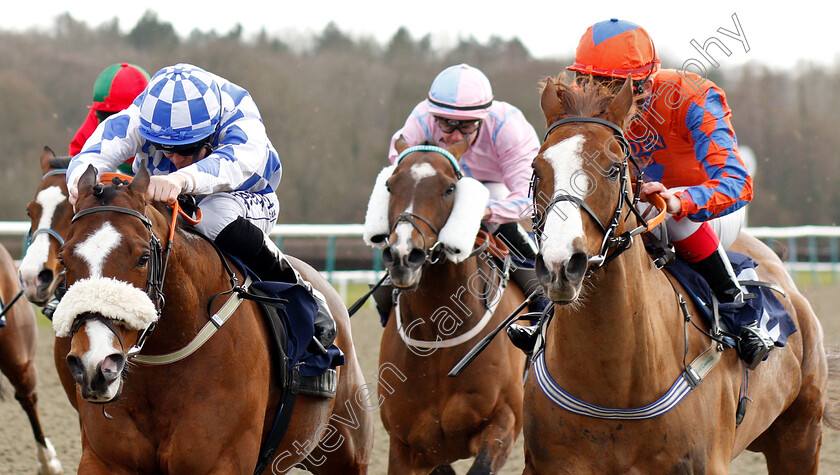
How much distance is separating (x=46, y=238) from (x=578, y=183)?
2836 mm

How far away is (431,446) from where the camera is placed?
14.0 ft

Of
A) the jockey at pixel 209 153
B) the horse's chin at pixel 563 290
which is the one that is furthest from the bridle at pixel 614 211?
the jockey at pixel 209 153

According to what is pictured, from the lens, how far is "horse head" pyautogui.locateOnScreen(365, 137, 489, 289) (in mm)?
3984

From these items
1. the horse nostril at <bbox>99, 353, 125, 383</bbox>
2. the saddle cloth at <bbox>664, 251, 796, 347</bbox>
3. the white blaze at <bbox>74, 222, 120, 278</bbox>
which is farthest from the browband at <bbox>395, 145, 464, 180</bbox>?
the horse nostril at <bbox>99, 353, 125, 383</bbox>

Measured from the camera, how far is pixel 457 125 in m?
4.71

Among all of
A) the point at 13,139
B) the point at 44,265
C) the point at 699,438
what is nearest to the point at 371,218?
the point at 44,265

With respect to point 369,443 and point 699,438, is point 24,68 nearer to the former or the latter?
point 369,443

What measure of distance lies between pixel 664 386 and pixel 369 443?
154cm

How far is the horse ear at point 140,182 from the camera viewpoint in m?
2.66

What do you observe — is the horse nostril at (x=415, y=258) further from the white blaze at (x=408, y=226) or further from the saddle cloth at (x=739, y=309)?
the saddle cloth at (x=739, y=309)

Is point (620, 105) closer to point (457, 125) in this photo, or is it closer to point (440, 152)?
point (440, 152)

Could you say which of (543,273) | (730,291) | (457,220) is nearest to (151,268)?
(543,273)

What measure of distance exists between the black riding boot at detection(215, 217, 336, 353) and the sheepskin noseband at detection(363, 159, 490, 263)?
633 mm

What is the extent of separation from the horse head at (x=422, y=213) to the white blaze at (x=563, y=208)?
1384 millimetres
